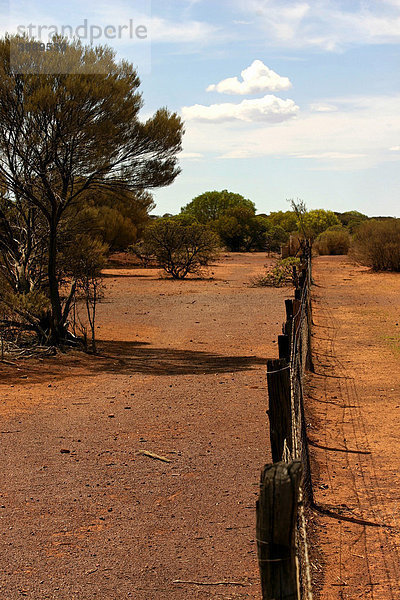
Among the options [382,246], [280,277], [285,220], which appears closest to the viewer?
[280,277]

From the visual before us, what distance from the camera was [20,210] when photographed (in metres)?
13.5

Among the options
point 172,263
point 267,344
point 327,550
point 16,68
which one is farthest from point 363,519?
point 172,263

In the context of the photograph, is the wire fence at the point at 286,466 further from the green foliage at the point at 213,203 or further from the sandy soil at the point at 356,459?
the green foliage at the point at 213,203

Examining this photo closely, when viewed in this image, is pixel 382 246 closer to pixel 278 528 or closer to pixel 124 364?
pixel 124 364

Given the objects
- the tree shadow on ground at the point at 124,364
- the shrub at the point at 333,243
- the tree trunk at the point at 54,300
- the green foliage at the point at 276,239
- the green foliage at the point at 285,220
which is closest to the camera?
the tree shadow on ground at the point at 124,364

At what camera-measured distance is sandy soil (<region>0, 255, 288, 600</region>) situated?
14.8 ft

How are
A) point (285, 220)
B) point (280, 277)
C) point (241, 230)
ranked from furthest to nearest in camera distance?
1. point (285, 220)
2. point (241, 230)
3. point (280, 277)

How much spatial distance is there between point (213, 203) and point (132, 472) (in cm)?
7613

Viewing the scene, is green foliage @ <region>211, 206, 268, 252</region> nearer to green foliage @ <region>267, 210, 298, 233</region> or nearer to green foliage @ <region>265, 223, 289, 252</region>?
green foliage @ <region>265, 223, 289, 252</region>

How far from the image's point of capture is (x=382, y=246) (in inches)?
1332

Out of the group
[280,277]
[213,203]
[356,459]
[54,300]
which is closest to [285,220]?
[213,203]

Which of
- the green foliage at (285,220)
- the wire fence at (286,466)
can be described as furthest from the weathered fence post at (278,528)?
the green foliage at (285,220)

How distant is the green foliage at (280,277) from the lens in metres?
28.2

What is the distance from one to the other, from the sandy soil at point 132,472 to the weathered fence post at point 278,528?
5.97 ft
